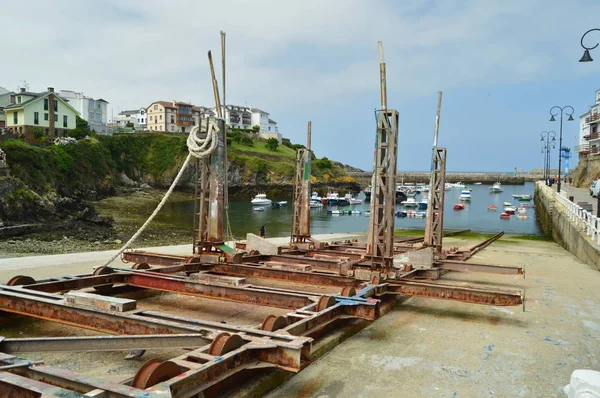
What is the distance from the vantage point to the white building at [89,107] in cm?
10512

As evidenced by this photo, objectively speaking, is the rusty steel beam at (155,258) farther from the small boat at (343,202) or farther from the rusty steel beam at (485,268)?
the small boat at (343,202)

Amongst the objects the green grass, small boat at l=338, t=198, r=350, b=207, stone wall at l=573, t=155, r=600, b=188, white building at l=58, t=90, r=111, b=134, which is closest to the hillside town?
white building at l=58, t=90, r=111, b=134

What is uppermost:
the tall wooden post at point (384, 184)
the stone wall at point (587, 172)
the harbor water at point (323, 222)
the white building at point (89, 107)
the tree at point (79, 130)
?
the white building at point (89, 107)

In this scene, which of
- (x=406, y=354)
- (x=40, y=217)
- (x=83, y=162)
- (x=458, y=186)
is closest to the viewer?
(x=406, y=354)

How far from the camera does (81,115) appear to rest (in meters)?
105

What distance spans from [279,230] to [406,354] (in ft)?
140

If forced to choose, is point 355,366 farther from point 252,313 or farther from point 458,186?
point 458,186

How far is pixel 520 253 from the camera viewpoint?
73.2 ft

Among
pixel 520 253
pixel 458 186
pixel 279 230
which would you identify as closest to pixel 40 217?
pixel 279 230

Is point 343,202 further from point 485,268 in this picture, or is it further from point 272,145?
point 485,268

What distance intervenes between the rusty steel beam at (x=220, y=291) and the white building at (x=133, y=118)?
138m

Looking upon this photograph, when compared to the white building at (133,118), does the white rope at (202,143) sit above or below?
below

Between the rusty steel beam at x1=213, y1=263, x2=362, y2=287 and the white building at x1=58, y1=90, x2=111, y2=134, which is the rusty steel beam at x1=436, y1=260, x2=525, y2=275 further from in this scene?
the white building at x1=58, y1=90, x2=111, y2=134

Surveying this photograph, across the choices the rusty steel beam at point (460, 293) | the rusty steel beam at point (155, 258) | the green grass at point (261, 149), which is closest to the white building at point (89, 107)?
the green grass at point (261, 149)
